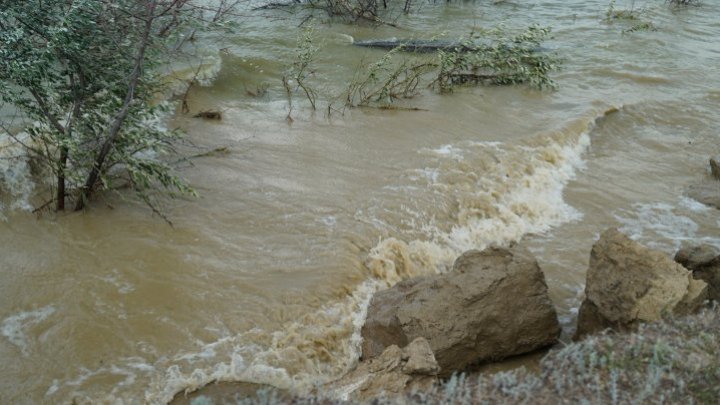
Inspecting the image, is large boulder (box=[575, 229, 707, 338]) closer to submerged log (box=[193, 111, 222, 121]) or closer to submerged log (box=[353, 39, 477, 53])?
submerged log (box=[193, 111, 222, 121])

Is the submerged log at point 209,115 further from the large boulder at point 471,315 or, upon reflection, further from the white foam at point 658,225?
the white foam at point 658,225

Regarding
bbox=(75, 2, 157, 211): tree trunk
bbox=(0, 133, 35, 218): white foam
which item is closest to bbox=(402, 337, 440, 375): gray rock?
bbox=(75, 2, 157, 211): tree trunk

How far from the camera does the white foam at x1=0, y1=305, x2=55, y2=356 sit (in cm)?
483

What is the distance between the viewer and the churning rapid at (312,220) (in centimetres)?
491

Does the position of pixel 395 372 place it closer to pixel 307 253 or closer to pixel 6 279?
pixel 307 253

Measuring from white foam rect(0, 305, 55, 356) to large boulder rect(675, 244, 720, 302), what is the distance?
5.00 meters

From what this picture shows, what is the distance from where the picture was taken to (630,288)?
4.98 meters

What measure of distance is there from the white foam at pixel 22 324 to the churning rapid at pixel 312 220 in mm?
14

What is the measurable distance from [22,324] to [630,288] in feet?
14.4

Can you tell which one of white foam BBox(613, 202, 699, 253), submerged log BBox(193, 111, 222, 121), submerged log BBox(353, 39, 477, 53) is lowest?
white foam BBox(613, 202, 699, 253)

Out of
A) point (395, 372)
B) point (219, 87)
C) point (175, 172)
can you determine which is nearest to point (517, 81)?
point (219, 87)

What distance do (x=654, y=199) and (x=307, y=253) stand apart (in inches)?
174


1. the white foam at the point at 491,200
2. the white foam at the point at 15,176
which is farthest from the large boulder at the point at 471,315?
the white foam at the point at 15,176

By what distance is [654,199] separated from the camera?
8.12m
